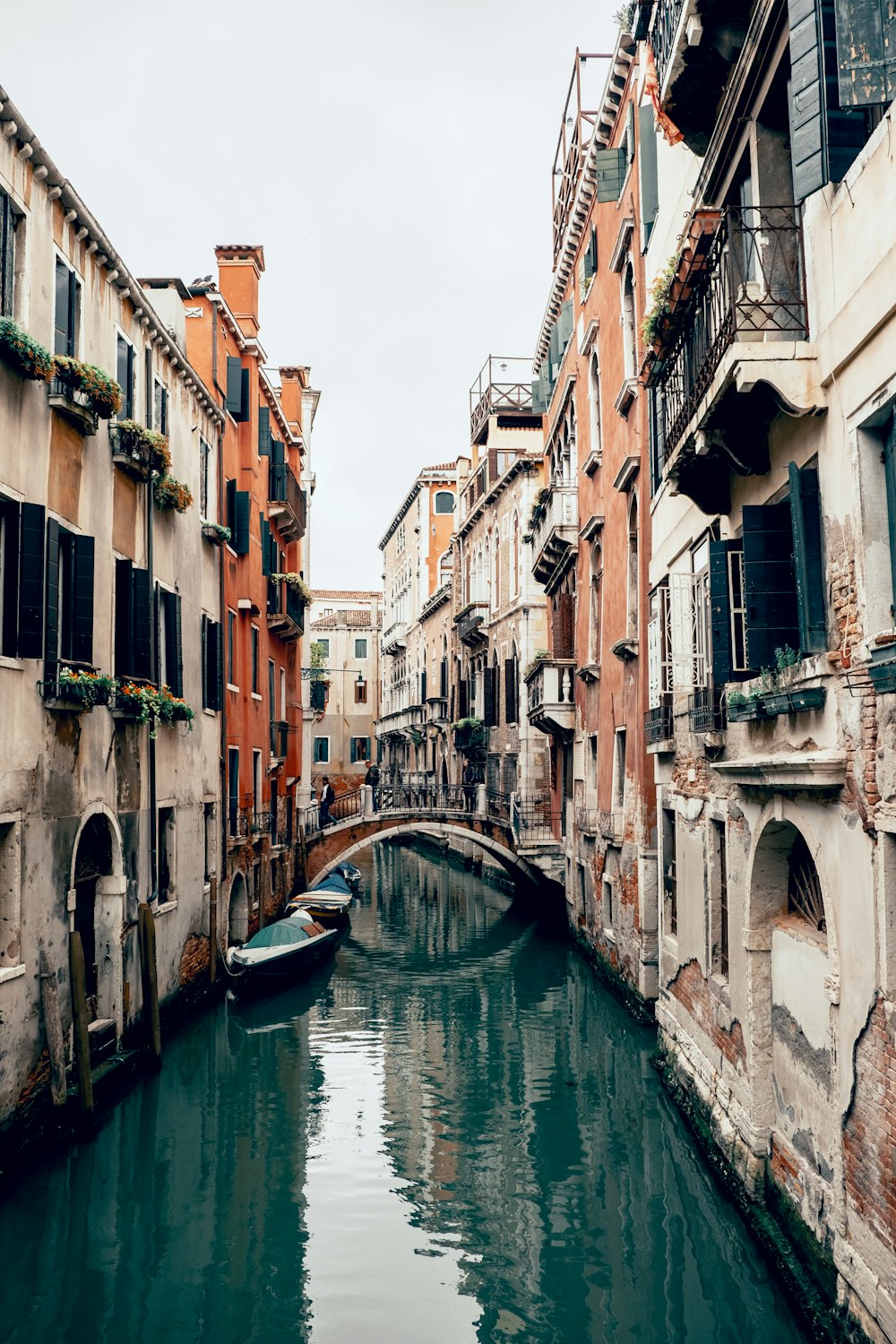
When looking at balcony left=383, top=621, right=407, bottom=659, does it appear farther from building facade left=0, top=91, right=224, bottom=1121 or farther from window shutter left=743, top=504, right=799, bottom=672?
window shutter left=743, top=504, right=799, bottom=672

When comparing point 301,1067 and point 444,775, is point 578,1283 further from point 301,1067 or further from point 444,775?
point 444,775

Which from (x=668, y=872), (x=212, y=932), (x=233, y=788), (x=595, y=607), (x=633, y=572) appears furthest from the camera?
(x=595, y=607)

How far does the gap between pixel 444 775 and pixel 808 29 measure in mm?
32784

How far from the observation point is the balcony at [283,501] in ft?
69.7

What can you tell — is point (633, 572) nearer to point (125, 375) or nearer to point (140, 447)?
point (140, 447)

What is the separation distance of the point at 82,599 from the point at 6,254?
9.00ft

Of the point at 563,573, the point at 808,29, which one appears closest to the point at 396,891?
the point at 563,573

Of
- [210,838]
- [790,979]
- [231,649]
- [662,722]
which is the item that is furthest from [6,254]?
[231,649]

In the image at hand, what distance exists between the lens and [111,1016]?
36.7 ft

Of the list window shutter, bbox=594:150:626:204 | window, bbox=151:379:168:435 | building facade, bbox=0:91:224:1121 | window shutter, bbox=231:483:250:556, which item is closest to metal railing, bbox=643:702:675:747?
building facade, bbox=0:91:224:1121

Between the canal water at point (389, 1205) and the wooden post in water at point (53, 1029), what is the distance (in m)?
0.54

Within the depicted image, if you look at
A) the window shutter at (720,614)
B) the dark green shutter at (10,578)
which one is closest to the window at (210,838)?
the dark green shutter at (10,578)

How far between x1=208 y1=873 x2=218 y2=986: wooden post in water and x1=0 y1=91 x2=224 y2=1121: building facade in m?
0.11

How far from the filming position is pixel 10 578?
8.63 m
